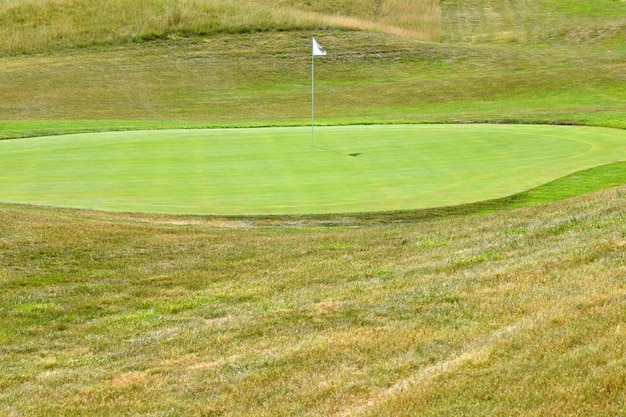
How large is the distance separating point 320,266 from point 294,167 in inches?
405

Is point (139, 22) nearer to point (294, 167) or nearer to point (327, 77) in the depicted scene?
point (327, 77)

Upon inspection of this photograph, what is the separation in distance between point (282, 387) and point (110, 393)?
1608mm

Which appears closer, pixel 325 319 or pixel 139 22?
pixel 325 319

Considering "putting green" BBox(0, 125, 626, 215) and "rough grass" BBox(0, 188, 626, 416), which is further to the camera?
"putting green" BBox(0, 125, 626, 215)

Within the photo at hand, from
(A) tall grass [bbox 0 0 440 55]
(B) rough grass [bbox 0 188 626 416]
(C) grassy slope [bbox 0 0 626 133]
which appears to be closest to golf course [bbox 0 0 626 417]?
(B) rough grass [bbox 0 188 626 416]

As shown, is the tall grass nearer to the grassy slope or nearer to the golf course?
the grassy slope

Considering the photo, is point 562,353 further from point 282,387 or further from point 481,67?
point 481,67

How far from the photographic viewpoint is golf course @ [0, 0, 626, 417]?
729cm

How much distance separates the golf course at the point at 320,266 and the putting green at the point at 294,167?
11 centimetres

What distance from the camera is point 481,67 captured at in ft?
189

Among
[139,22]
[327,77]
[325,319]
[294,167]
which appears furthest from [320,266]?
[139,22]

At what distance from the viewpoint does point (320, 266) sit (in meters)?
13.1

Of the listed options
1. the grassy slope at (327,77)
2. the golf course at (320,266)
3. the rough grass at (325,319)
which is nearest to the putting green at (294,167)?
the golf course at (320,266)

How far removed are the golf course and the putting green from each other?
0.11m
